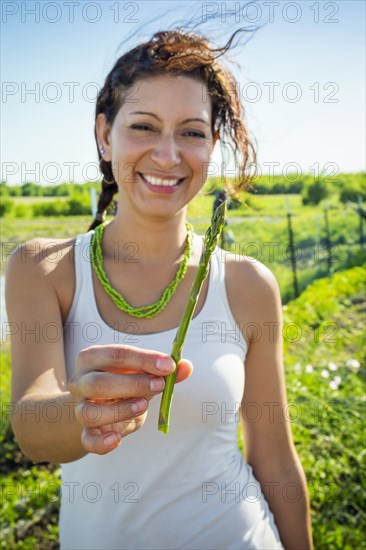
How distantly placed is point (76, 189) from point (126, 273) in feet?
18.6

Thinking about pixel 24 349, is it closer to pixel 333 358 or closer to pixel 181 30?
pixel 181 30

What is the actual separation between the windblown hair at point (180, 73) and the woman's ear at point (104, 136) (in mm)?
24

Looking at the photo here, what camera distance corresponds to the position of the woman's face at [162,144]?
1906 mm

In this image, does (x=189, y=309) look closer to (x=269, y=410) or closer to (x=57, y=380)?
(x=57, y=380)

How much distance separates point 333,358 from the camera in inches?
191

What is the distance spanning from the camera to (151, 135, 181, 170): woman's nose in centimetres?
190

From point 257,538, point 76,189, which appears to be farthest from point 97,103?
point 76,189

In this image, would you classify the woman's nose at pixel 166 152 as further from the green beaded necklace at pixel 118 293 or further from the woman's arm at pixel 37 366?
the woman's arm at pixel 37 366

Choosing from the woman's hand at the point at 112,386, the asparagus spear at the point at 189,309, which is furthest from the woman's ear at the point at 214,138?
the woman's hand at the point at 112,386

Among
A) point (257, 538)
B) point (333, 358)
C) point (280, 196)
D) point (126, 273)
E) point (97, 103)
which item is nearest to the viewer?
point (257, 538)

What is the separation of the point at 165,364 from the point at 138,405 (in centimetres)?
12

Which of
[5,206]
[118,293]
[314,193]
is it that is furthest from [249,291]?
[314,193]

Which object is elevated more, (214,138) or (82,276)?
(214,138)

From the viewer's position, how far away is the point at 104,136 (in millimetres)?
2139
